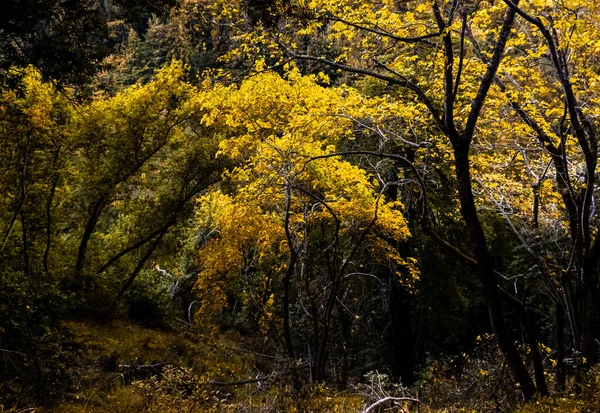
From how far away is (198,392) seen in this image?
583cm

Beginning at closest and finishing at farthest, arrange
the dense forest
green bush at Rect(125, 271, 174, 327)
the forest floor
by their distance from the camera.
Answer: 1. the dense forest
2. the forest floor
3. green bush at Rect(125, 271, 174, 327)

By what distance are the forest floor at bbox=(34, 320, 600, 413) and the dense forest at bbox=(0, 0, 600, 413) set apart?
0.21 feet

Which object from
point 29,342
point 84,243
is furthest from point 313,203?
point 84,243

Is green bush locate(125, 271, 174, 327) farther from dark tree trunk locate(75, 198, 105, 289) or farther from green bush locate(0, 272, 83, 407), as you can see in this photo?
green bush locate(0, 272, 83, 407)

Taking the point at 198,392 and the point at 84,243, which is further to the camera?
the point at 84,243

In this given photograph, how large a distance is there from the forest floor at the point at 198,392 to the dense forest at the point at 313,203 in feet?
0.21

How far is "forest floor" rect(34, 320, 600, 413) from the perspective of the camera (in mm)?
5471

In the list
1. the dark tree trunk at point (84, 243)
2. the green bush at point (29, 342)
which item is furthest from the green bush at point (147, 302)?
the green bush at point (29, 342)

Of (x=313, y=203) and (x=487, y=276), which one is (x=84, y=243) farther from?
(x=487, y=276)

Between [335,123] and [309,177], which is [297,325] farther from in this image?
A: [335,123]

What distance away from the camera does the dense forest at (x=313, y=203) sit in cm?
→ 511

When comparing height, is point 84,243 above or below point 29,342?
above

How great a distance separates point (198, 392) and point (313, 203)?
6127 mm

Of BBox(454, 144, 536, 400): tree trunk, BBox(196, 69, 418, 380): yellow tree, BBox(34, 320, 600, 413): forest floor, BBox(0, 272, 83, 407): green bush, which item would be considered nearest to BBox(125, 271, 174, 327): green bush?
BBox(34, 320, 600, 413): forest floor
